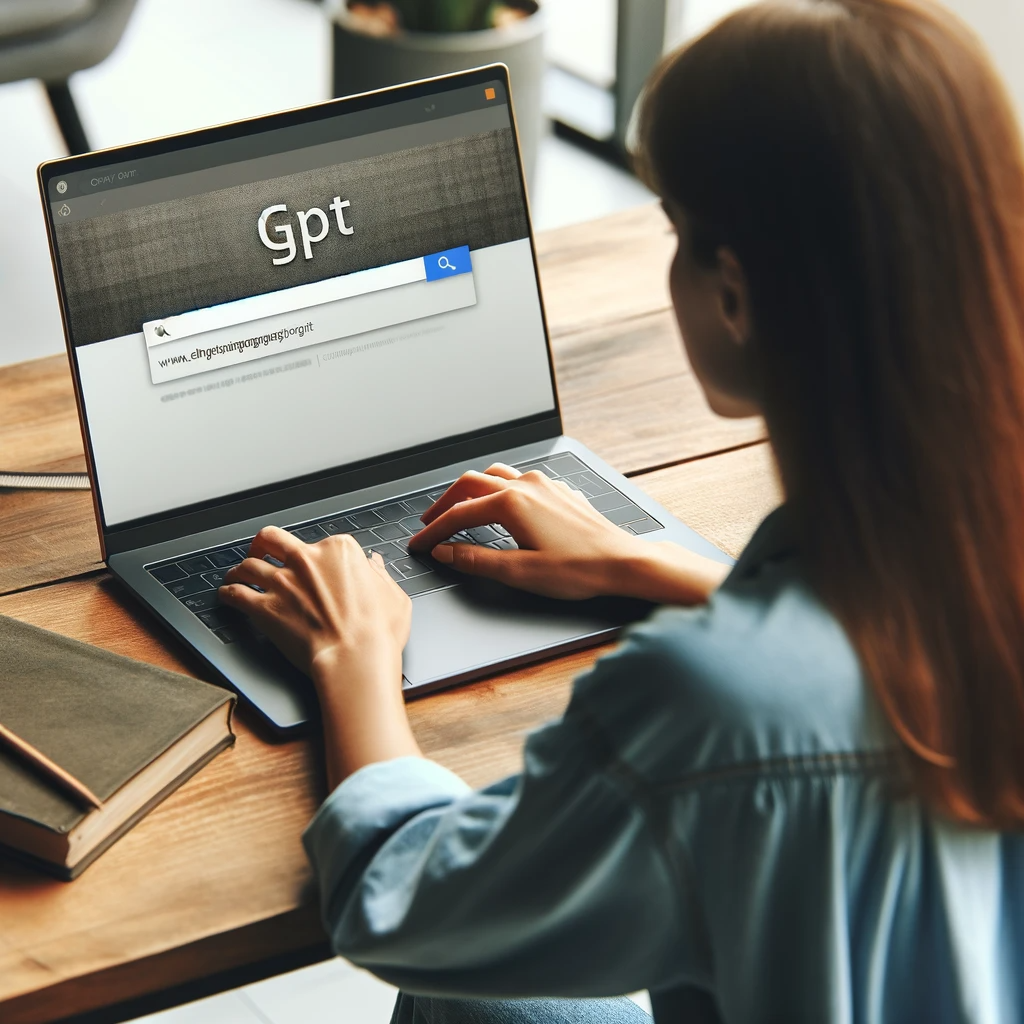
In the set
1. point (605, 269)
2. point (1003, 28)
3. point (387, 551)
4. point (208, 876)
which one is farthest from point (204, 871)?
point (1003, 28)

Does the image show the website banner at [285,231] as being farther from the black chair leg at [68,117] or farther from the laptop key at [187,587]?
the black chair leg at [68,117]

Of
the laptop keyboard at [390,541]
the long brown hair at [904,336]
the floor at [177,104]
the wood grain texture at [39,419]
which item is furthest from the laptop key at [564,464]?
the floor at [177,104]

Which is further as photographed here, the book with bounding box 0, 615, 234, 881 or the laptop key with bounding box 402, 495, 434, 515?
the laptop key with bounding box 402, 495, 434, 515

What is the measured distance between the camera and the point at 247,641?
3.16 feet

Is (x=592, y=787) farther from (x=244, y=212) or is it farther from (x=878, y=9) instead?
(x=244, y=212)

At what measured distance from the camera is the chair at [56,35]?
274cm

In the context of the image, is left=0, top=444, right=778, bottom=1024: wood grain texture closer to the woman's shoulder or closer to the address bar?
the woman's shoulder

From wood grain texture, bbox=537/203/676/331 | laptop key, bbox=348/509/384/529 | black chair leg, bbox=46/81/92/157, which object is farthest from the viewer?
black chair leg, bbox=46/81/92/157

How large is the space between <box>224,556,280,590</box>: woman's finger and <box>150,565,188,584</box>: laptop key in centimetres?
5

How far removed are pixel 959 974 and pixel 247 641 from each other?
20.9 inches

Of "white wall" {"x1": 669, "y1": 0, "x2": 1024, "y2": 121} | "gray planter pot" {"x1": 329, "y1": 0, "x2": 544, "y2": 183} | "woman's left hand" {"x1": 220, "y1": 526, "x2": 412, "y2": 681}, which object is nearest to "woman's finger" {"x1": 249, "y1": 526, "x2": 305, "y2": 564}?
"woman's left hand" {"x1": 220, "y1": 526, "x2": 412, "y2": 681}

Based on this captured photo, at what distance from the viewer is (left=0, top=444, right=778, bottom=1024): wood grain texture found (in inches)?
29.3

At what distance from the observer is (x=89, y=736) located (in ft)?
2.74

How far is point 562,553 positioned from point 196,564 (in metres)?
0.29
